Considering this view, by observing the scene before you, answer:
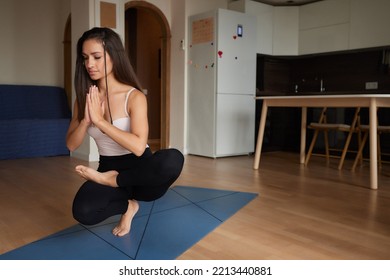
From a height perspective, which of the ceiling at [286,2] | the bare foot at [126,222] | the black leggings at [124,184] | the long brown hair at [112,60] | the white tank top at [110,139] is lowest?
the bare foot at [126,222]

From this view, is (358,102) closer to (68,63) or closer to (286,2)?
(286,2)

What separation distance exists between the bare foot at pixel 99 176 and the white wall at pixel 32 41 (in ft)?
13.4

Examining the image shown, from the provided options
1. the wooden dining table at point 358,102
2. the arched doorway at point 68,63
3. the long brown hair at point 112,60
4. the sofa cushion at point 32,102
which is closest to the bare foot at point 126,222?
the long brown hair at point 112,60

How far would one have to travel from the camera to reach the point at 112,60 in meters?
1.66

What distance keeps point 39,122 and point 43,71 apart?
1043 millimetres

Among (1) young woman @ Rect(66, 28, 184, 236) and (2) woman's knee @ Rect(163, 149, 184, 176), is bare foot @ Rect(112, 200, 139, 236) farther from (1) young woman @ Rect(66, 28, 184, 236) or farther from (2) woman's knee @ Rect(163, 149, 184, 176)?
(2) woman's knee @ Rect(163, 149, 184, 176)

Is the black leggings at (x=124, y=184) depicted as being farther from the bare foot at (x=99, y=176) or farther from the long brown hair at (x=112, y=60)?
the long brown hair at (x=112, y=60)

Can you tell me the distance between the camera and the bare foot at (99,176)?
165cm

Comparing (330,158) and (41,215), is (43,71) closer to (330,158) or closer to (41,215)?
(41,215)

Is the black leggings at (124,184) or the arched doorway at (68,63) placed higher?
the arched doorway at (68,63)

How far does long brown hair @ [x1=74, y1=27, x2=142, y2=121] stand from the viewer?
1610mm

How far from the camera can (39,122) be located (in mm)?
4758

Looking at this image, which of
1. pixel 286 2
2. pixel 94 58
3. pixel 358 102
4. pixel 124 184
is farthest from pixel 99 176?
pixel 286 2

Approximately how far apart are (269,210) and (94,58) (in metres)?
1.43
